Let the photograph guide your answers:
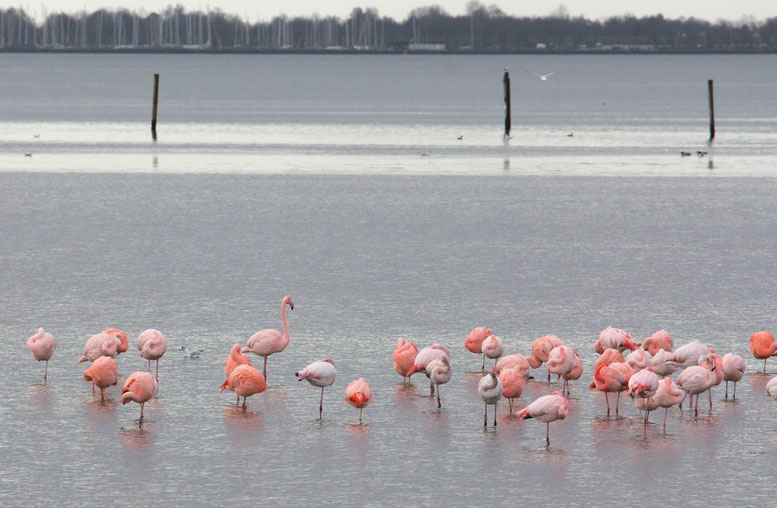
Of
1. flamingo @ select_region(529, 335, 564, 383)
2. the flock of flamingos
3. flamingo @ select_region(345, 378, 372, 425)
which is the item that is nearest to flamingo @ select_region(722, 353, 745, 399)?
the flock of flamingos

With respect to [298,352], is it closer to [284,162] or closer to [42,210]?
[42,210]

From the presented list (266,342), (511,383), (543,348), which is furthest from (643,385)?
(266,342)

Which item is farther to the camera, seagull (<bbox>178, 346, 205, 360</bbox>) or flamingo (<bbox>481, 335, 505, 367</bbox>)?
seagull (<bbox>178, 346, 205, 360</bbox>)

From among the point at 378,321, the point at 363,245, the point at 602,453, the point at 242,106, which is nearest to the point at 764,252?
the point at 363,245

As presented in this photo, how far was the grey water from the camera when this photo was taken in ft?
33.5

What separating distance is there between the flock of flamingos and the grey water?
274 millimetres

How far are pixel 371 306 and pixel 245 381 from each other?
5808mm

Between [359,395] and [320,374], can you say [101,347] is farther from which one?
→ [359,395]

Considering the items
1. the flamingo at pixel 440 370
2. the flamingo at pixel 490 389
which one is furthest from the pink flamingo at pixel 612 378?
the flamingo at pixel 440 370

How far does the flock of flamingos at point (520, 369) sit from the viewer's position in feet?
36.9

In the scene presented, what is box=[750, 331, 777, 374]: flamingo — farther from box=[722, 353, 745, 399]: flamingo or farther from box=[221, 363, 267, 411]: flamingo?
box=[221, 363, 267, 411]: flamingo

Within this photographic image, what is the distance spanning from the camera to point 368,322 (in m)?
Answer: 16.4

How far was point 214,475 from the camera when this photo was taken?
33.2ft

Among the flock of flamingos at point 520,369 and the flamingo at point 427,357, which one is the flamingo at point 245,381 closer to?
the flock of flamingos at point 520,369
